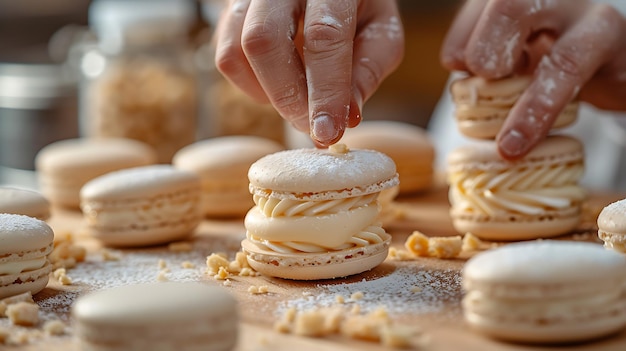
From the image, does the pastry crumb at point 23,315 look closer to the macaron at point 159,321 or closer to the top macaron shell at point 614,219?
the macaron at point 159,321

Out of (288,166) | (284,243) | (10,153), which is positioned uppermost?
(288,166)

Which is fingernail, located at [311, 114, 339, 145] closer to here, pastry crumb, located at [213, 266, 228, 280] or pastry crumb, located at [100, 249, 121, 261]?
pastry crumb, located at [213, 266, 228, 280]

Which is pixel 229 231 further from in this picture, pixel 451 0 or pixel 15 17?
pixel 15 17

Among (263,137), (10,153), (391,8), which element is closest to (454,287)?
(391,8)

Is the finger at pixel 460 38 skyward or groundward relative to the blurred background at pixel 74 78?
skyward

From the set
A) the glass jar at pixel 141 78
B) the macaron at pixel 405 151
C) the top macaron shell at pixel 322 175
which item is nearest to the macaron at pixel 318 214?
the top macaron shell at pixel 322 175

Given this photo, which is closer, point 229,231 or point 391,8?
point 391,8
